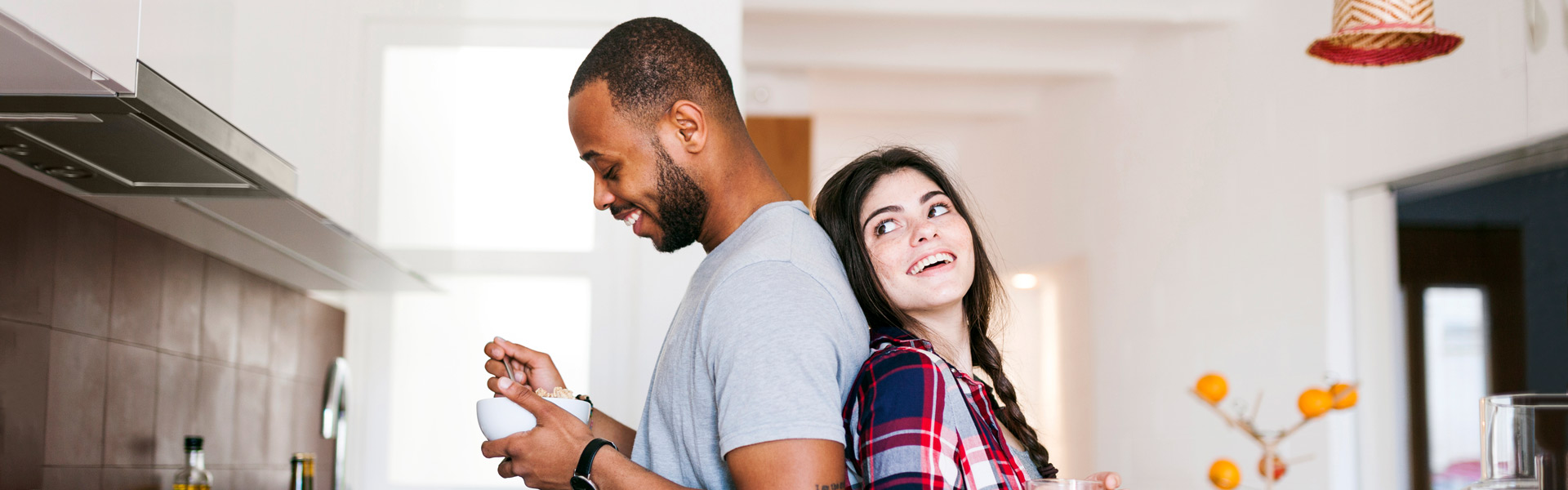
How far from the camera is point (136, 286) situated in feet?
6.18

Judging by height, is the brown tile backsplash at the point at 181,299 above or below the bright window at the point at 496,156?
below

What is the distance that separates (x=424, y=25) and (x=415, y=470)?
3.09 ft

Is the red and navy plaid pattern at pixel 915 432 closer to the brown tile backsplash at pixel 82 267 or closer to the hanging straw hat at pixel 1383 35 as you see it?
the brown tile backsplash at pixel 82 267

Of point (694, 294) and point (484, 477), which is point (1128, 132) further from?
point (694, 294)

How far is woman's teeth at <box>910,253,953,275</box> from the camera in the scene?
1.41m

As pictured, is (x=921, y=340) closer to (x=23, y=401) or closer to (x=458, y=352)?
(x=23, y=401)

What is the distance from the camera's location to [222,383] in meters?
2.18

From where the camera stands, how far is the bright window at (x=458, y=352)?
2.50 m

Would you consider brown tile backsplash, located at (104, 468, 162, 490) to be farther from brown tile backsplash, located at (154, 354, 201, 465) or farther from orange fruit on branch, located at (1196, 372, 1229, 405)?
orange fruit on branch, located at (1196, 372, 1229, 405)

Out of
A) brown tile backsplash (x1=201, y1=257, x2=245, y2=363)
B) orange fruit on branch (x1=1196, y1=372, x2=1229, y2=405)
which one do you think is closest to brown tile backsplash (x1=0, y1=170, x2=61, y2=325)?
brown tile backsplash (x1=201, y1=257, x2=245, y2=363)

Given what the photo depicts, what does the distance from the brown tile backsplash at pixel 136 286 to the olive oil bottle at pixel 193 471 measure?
185 mm

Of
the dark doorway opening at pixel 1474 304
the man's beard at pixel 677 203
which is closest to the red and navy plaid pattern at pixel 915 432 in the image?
the man's beard at pixel 677 203

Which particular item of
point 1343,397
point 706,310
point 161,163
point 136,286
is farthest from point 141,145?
point 1343,397

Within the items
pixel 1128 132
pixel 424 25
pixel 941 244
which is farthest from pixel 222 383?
pixel 1128 132
